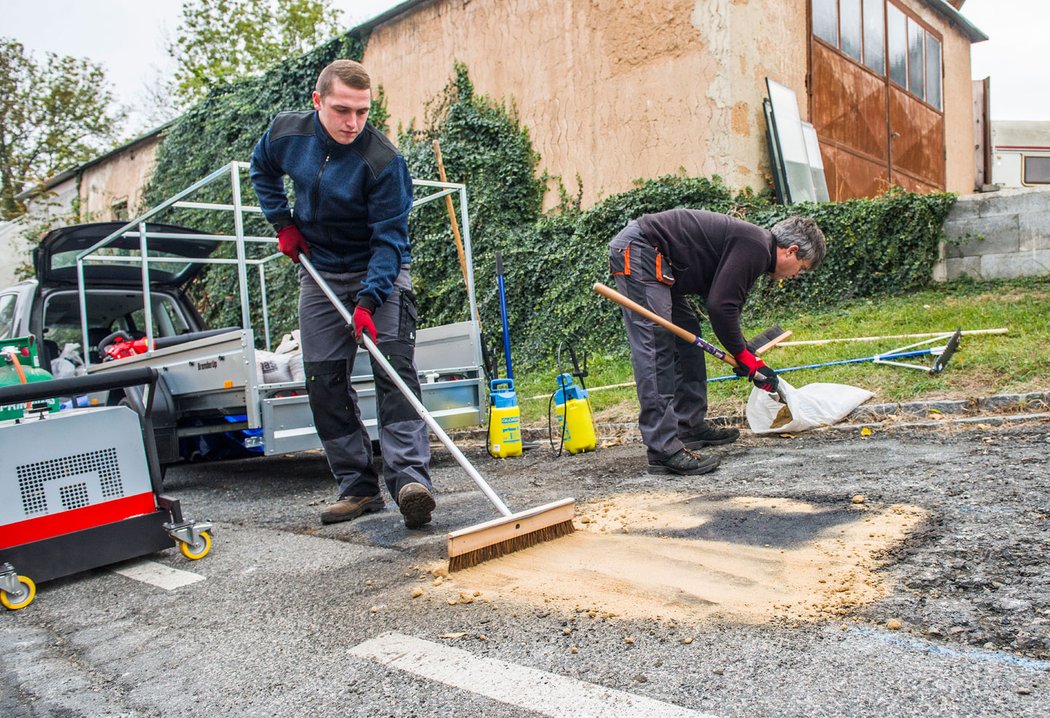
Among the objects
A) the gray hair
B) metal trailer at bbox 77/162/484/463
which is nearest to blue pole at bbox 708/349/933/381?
the gray hair

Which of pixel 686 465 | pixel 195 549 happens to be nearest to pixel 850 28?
pixel 686 465

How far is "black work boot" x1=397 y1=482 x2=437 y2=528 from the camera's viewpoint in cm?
352

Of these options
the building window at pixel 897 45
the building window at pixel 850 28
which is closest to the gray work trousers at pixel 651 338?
the building window at pixel 850 28

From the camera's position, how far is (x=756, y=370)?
4.64 m

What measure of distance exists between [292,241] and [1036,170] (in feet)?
86.5

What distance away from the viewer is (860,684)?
5.95 ft

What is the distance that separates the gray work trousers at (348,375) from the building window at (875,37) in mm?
11435

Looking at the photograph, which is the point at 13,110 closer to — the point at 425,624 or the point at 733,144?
the point at 733,144

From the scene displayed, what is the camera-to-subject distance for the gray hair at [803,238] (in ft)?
14.9

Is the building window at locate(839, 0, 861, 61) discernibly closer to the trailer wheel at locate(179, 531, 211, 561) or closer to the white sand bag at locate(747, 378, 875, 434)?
the white sand bag at locate(747, 378, 875, 434)

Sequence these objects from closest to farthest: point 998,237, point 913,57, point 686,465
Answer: point 686,465
point 998,237
point 913,57

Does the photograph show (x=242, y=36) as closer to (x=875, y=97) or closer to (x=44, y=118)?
(x=44, y=118)

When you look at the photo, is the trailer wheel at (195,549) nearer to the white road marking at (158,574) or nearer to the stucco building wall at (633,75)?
the white road marking at (158,574)

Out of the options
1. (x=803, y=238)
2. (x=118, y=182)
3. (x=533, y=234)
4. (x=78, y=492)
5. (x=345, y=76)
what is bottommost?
(x=78, y=492)
